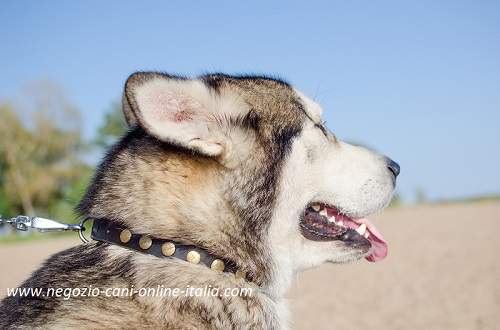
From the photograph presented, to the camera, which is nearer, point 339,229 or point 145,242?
point 145,242

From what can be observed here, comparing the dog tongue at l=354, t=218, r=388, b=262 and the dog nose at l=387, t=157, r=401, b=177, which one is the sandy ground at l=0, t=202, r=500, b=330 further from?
the dog nose at l=387, t=157, r=401, b=177

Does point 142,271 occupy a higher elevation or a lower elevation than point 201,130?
lower

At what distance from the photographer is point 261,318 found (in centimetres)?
296

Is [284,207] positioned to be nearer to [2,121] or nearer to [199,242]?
[199,242]

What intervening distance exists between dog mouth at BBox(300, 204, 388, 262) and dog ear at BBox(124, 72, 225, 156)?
34.3 inches

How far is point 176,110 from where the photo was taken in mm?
2939

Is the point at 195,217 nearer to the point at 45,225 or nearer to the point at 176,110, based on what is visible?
the point at 176,110

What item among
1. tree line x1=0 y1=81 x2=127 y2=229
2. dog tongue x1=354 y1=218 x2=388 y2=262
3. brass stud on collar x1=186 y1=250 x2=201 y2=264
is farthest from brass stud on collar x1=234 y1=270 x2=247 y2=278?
tree line x1=0 y1=81 x2=127 y2=229

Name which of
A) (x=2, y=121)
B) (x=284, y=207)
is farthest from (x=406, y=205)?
(x=284, y=207)

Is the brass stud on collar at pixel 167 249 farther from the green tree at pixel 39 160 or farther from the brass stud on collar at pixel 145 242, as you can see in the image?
the green tree at pixel 39 160

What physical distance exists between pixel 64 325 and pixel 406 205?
4923 centimetres

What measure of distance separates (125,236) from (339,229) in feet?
4.94

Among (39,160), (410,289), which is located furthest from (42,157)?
(410,289)

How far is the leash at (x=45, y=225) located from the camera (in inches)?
125
